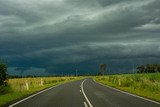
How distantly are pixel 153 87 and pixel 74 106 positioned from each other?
15.5 meters

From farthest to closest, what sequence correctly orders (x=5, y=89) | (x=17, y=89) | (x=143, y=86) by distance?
(x=143, y=86), (x=17, y=89), (x=5, y=89)

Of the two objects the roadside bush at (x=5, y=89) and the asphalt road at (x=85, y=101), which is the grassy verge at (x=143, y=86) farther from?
the roadside bush at (x=5, y=89)

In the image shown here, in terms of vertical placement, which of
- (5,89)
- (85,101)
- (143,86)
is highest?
(5,89)

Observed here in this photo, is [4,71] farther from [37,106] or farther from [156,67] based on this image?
[156,67]

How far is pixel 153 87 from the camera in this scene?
30984mm

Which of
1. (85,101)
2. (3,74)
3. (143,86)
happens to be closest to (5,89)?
(3,74)

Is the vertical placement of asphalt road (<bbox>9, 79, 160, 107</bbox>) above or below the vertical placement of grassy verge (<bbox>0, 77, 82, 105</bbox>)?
below

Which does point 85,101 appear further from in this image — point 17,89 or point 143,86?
point 143,86

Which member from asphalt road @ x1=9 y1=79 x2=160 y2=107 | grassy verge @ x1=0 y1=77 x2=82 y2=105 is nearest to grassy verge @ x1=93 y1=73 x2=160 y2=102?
asphalt road @ x1=9 y1=79 x2=160 y2=107

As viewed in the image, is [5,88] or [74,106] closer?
[74,106]

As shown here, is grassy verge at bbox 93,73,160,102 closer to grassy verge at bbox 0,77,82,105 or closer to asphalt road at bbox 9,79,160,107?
asphalt road at bbox 9,79,160,107

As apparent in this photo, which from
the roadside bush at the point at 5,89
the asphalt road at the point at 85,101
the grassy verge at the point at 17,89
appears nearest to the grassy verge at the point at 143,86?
the asphalt road at the point at 85,101

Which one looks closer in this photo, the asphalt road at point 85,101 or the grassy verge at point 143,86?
the asphalt road at point 85,101

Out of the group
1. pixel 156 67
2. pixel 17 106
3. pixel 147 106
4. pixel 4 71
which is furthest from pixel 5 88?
pixel 156 67
